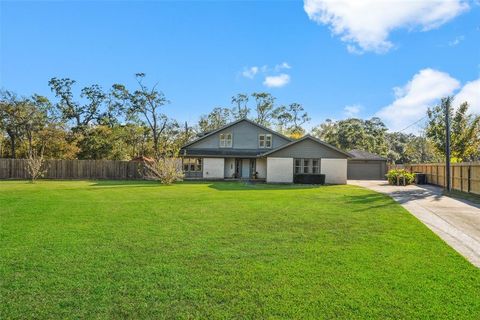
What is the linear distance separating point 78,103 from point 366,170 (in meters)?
35.6

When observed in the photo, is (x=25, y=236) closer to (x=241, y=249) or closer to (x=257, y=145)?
(x=241, y=249)

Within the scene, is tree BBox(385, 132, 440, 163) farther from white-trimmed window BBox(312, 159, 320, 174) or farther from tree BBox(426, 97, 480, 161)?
white-trimmed window BBox(312, 159, 320, 174)

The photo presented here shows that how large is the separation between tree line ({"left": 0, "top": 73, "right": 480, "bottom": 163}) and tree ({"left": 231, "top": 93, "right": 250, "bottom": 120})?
16 centimetres

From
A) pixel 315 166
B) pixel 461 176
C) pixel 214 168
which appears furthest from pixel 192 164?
pixel 461 176

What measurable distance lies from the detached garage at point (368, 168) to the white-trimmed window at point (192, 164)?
56.3 ft

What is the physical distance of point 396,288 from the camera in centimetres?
443

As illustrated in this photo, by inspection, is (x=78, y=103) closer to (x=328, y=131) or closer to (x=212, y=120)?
(x=212, y=120)

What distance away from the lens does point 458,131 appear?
26609mm

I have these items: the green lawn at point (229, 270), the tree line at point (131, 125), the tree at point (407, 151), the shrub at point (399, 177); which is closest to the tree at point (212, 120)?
the tree line at point (131, 125)

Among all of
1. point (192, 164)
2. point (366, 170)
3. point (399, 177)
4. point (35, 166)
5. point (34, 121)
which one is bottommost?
point (399, 177)

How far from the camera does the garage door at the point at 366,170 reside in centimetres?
3534

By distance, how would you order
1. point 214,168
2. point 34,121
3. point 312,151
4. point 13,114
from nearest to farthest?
point 312,151 → point 214,168 → point 13,114 → point 34,121

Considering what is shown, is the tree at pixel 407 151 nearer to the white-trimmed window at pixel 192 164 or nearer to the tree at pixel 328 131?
the tree at pixel 328 131

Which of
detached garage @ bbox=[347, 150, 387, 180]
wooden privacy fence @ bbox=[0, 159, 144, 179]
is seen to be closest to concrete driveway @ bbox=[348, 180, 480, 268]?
detached garage @ bbox=[347, 150, 387, 180]
